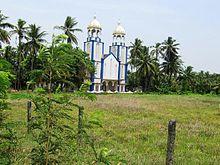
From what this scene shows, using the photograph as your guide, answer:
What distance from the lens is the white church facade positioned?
78562 mm

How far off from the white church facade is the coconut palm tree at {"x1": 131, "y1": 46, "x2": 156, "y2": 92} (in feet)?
25.8

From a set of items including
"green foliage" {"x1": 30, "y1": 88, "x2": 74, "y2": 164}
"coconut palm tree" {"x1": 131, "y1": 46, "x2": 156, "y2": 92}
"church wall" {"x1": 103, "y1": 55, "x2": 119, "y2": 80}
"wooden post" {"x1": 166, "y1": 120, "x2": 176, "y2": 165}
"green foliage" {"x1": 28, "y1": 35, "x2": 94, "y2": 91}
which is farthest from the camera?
"church wall" {"x1": 103, "y1": 55, "x2": 119, "y2": 80}

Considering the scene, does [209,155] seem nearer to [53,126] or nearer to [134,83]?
[53,126]

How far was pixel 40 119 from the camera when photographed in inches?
155

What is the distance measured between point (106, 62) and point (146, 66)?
13.4m

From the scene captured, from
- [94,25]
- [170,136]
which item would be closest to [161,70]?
[94,25]

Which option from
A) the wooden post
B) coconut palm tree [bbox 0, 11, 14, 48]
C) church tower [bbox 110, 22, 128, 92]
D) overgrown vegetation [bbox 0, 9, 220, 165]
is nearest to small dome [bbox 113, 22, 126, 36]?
church tower [bbox 110, 22, 128, 92]

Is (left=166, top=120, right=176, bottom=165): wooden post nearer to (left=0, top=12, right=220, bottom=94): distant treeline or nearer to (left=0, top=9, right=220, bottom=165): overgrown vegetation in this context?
(left=0, top=9, right=220, bottom=165): overgrown vegetation

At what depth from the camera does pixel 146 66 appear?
69875 millimetres

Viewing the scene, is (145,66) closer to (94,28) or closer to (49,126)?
(94,28)

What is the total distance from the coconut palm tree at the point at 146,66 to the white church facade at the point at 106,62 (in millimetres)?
7876

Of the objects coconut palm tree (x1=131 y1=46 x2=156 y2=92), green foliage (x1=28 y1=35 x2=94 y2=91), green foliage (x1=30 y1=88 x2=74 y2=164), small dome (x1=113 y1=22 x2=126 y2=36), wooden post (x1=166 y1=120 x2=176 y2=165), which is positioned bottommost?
wooden post (x1=166 y1=120 x2=176 y2=165)

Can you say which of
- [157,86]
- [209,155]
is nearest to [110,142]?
[209,155]

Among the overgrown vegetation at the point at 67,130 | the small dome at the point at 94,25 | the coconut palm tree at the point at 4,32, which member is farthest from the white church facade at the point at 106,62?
the overgrown vegetation at the point at 67,130
